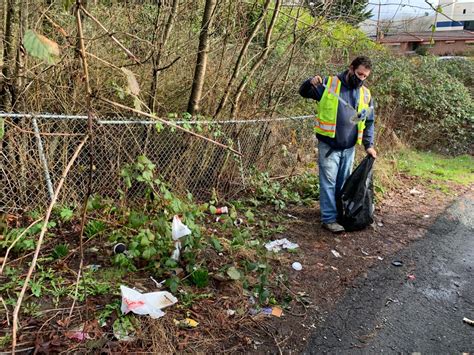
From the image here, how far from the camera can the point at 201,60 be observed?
16.1 feet

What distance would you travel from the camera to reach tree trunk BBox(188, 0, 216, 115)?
15.5 ft

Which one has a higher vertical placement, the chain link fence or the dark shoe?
the chain link fence

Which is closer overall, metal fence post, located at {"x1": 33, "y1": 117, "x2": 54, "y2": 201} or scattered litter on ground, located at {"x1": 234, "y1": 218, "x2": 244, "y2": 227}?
metal fence post, located at {"x1": 33, "y1": 117, "x2": 54, "y2": 201}

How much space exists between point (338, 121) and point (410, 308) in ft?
6.90

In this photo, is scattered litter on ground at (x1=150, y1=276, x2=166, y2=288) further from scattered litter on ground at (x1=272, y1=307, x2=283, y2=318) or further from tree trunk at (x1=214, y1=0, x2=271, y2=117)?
tree trunk at (x1=214, y1=0, x2=271, y2=117)

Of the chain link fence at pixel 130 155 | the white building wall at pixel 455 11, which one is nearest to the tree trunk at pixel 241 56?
the chain link fence at pixel 130 155

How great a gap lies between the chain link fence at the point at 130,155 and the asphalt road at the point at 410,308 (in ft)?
7.37

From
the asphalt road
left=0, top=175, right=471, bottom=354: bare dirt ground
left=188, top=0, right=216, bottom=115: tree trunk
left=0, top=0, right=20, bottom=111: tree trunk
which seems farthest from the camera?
left=188, top=0, right=216, bottom=115: tree trunk

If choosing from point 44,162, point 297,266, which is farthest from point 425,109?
point 44,162

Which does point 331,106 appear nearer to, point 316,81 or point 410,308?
point 316,81

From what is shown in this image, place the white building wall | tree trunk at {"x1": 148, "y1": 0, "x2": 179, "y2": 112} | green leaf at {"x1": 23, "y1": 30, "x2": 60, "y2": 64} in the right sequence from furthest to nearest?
the white building wall
tree trunk at {"x1": 148, "y1": 0, "x2": 179, "y2": 112}
green leaf at {"x1": 23, "y1": 30, "x2": 60, "y2": 64}

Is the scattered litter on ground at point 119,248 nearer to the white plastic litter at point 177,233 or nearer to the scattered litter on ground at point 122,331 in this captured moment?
the white plastic litter at point 177,233

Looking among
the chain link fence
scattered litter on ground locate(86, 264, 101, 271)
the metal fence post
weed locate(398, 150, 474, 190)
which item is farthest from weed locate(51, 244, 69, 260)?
weed locate(398, 150, 474, 190)

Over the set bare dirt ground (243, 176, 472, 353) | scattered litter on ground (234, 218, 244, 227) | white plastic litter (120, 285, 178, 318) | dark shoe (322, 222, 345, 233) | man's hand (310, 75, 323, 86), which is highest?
man's hand (310, 75, 323, 86)
